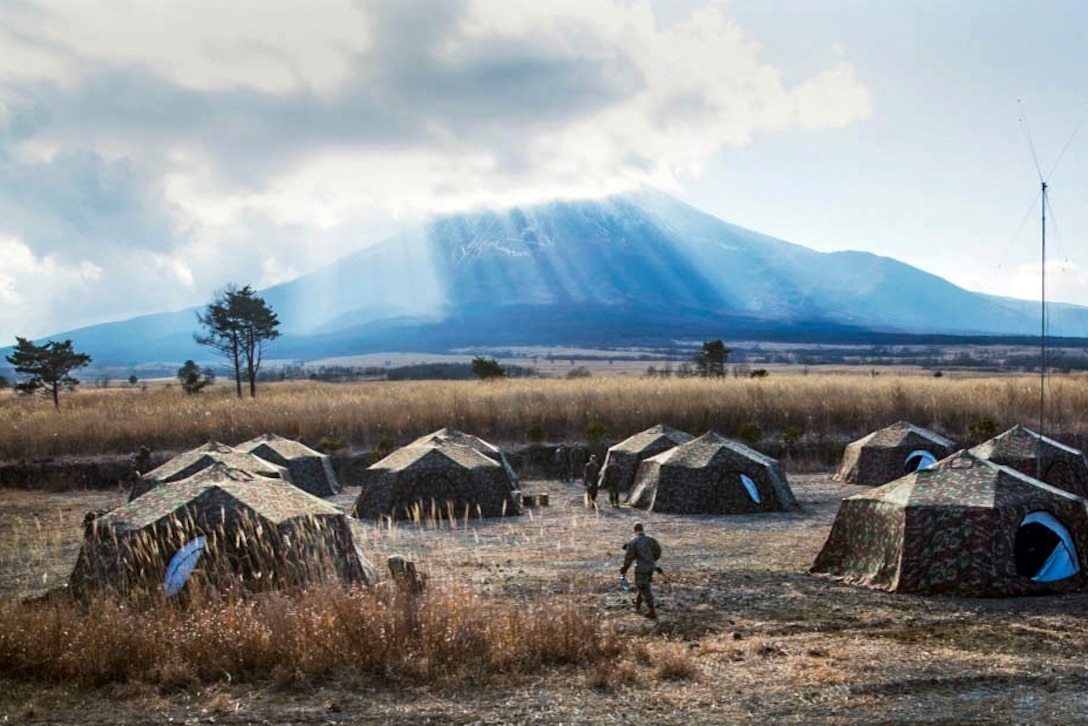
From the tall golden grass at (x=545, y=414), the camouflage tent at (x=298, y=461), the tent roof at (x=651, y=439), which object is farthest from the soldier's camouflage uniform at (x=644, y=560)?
the tall golden grass at (x=545, y=414)

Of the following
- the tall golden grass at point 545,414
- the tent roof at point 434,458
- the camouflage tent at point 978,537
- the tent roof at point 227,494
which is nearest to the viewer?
the tent roof at point 227,494

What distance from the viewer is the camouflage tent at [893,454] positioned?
29.0 metres

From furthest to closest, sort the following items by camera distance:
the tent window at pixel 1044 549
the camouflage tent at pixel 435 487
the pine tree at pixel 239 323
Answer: the pine tree at pixel 239 323 < the camouflage tent at pixel 435 487 < the tent window at pixel 1044 549

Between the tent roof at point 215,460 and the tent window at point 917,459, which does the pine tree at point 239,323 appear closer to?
the tent roof at point 215,460

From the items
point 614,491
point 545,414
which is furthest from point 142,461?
point 614,491

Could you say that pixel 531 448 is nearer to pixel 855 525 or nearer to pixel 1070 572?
pixel 855 525

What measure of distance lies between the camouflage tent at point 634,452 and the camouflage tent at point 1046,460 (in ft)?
27.6

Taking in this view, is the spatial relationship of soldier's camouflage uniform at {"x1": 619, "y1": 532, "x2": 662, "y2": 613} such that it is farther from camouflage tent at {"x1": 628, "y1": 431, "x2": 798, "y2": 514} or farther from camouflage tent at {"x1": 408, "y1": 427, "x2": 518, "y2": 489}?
camouflage tent at {"x1": 408, "y1": 427, "x2": 518, "y2": 489}

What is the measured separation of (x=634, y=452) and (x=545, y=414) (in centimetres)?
969

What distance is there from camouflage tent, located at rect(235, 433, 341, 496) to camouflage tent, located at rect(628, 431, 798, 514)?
10427 mm

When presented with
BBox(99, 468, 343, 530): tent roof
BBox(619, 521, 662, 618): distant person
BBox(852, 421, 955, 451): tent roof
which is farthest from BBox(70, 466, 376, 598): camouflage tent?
BBox(852, 421, 955, 451): tent roof

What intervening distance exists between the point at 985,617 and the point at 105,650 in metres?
10.5

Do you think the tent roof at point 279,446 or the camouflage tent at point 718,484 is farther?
the tent roof at point 279,446

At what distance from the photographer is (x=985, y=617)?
12.4m
